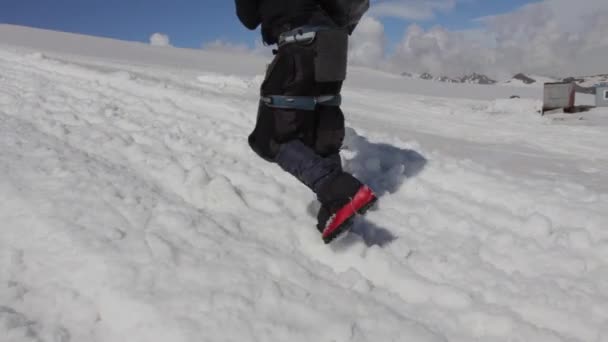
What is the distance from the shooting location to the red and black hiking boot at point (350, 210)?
2107 mm

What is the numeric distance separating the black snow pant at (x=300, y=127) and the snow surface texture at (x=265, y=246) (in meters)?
0.38

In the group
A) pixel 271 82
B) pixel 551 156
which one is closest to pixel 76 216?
pixel 271 82

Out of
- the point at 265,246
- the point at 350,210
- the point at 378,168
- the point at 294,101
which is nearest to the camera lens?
the point at 350,210

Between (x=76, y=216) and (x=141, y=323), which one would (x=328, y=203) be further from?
(x=76, y=216)

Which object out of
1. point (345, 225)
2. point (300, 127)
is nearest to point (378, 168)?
point (300, 127)

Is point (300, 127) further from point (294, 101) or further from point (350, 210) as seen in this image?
point (350, 210)

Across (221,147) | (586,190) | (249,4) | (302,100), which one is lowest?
(586,190)

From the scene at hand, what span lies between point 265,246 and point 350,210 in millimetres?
491

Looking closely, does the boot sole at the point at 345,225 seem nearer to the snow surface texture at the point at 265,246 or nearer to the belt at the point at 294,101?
the snow surface texture at the point at 265,246

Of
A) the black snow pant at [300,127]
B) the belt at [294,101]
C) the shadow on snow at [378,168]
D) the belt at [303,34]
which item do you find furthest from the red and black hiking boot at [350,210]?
the belt at [303,34]

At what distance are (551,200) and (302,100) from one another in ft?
6.01

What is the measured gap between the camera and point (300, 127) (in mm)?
2461

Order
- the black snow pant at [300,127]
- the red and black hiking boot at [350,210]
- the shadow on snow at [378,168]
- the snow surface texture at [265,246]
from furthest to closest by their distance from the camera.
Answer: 1. the shadow on snow at [378,168]
2. the black snow pant at [300,127]
3. the red and black hiking boot at [350,210]
4. the snow surface texture at [265,246]

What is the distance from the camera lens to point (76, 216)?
7.14 feet
